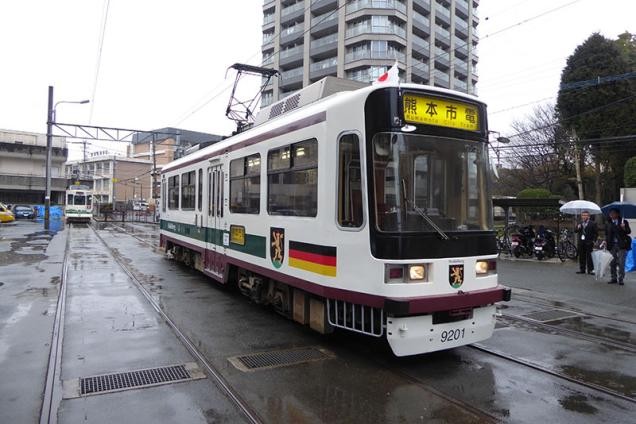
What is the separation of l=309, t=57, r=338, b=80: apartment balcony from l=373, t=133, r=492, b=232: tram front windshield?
2149 inches

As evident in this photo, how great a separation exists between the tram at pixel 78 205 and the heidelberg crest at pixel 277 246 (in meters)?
A: 40.8

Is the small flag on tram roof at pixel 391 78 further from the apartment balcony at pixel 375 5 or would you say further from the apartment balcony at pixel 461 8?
the apartment balcony at pixel 461 8

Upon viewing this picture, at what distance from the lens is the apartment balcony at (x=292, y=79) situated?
6228 centimetres

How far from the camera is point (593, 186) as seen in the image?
1388 inches

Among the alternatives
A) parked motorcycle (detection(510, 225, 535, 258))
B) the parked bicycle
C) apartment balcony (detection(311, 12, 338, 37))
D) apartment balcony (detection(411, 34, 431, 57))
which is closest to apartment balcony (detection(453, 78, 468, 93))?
apartment balcony (detection(411, 34, 431, 57))

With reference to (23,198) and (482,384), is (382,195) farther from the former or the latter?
(23,198)

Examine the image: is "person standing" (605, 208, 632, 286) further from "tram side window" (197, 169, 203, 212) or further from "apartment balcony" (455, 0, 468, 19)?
"apartment balcony" (455, 0, 468, 19)

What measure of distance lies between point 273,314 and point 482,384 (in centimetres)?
390

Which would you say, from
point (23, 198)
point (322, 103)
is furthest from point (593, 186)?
point (23, 198)

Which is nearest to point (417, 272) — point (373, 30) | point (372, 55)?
point (372, 55)

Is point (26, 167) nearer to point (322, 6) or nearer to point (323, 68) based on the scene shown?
point (323, 68)

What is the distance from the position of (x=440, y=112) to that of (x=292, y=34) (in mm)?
61963

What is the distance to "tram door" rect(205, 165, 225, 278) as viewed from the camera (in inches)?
377

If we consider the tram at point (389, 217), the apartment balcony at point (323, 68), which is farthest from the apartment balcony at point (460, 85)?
the tram at point (389, 217)
